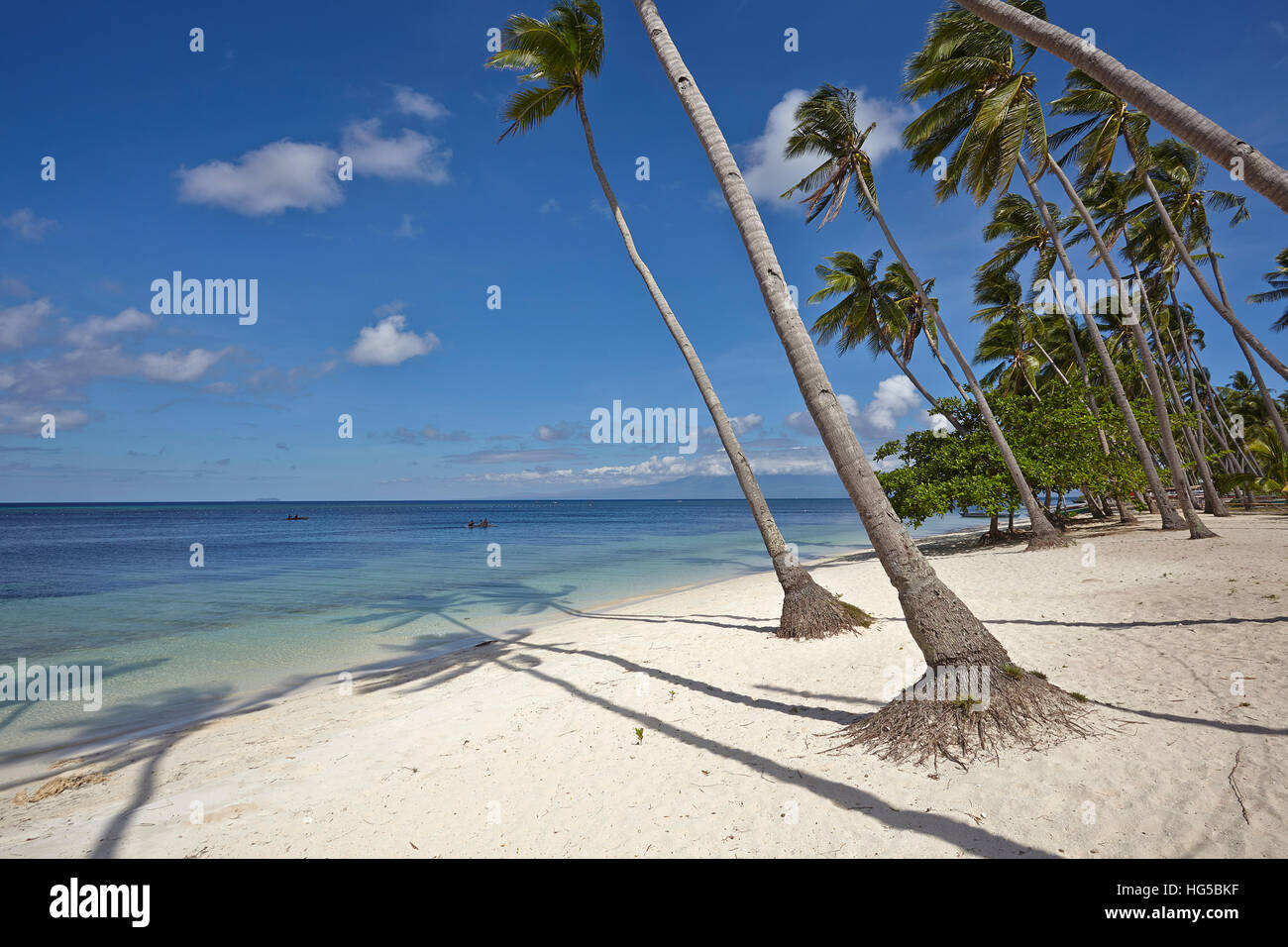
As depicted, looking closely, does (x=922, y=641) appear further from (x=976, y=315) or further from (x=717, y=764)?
(x=976, y=315)

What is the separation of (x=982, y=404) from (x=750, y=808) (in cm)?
1493

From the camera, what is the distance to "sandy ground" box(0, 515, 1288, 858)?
10.9 feet

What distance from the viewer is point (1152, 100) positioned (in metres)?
3.81

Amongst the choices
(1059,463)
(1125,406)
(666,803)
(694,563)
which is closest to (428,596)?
(694,563)

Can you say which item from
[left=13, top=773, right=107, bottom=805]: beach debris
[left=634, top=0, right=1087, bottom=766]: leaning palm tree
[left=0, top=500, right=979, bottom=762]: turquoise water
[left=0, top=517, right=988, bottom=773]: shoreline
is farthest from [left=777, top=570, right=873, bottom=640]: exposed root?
[left=13, top=773, right=107, bottom=805]: beach debris

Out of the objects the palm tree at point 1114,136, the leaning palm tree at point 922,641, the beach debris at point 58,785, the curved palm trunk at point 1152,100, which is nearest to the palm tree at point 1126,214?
the palm tree at point 1114,136

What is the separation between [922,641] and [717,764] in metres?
1.80

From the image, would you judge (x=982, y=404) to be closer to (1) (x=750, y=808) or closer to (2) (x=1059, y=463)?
(2) (x=1059, y=463)

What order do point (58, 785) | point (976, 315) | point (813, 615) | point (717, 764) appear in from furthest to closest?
point (976, 315) < point (813, 615) < point (58, 785) < point (717, 764)

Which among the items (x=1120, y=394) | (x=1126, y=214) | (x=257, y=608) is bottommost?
(x=257, y=608)

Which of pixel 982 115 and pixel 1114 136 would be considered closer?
pixel 982 115

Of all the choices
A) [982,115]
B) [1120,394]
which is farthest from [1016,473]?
[982,115]

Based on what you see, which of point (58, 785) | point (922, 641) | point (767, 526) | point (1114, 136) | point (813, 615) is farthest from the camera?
point (1114, 136)

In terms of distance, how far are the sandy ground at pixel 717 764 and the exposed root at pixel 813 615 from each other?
1.07 feet
